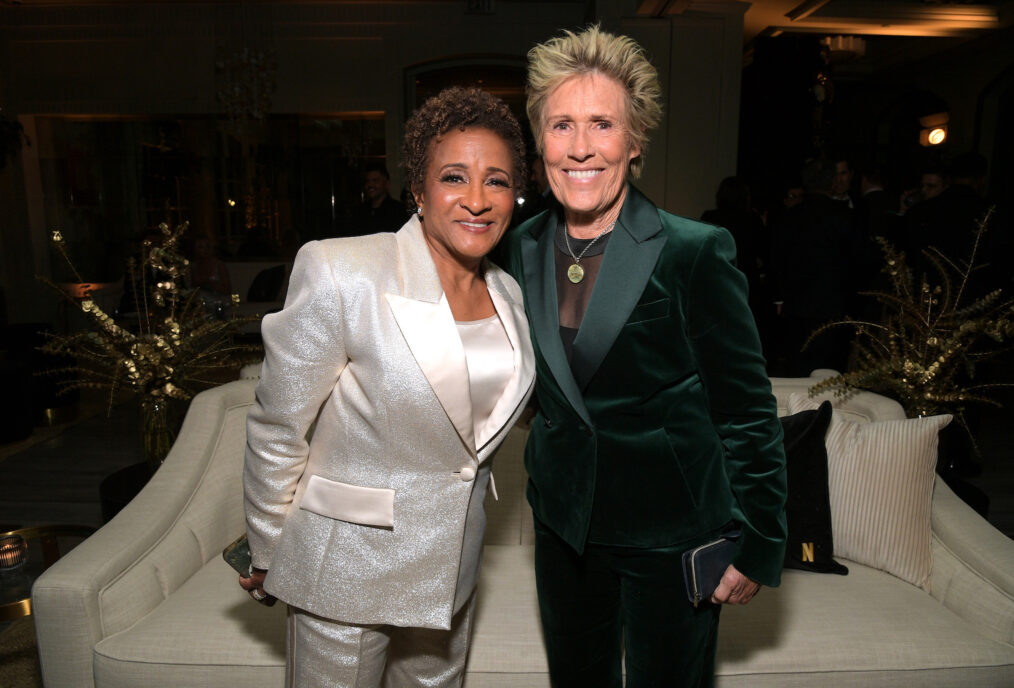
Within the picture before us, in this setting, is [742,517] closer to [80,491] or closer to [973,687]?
[973,687]

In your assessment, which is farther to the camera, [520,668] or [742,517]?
[520,668]

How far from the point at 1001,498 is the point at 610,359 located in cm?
393

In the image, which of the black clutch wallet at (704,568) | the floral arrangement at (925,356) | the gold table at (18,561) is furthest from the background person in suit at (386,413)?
the floral arrangement at (925,356)

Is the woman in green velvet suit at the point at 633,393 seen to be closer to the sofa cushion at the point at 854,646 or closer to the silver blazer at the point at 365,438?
the silver blazer at the point at 365,438

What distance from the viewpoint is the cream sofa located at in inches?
70.4

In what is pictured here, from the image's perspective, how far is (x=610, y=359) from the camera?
1.31 m

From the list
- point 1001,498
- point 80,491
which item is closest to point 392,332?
point 80,491

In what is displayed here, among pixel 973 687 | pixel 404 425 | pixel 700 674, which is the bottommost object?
pixel 973 687

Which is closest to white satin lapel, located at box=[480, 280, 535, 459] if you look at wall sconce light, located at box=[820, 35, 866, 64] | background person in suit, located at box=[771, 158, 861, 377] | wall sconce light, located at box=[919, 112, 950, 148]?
background person in suit, located at box=[771, 158, 861, 377]

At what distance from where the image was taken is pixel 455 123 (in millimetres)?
1312

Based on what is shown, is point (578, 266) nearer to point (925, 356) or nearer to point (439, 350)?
point (439, 350)

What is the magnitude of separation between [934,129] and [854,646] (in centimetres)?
995

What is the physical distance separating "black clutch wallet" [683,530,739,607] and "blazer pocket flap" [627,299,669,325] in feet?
1.45

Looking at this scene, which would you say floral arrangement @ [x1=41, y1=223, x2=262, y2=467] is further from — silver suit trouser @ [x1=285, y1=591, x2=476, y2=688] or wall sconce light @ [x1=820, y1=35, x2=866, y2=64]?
wall sconce light @ [x1=820, y1=35, x2=866, y2=64]
